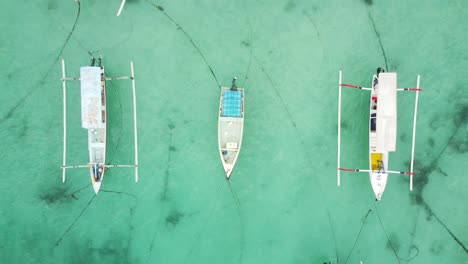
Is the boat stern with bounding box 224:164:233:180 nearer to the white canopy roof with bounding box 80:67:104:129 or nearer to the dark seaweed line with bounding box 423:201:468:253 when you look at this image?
the white canopy roof with bounding box 80:67:104:129

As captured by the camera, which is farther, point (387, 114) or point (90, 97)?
point (387, 114)

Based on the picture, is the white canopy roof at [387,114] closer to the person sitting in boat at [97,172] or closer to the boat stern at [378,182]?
the boat stern at [378,182]

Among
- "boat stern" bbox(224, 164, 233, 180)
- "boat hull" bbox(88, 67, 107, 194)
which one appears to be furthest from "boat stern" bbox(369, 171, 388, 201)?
"boat hull" bbox(88, 67, 107, 194)

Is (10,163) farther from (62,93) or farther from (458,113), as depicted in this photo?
(458,113)

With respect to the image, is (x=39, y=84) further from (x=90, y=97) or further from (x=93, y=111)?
Result: (x=93, y=111)

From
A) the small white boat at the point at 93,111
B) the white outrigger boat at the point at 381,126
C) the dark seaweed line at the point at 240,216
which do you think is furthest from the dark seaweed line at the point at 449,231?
the small white boat at the point at 93,111

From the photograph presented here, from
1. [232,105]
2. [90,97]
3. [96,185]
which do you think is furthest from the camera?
[232,105]

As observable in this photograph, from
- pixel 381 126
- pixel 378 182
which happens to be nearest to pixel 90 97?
pixel 381 126
